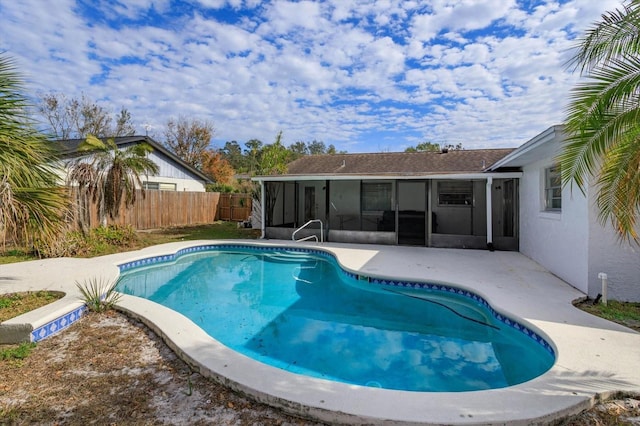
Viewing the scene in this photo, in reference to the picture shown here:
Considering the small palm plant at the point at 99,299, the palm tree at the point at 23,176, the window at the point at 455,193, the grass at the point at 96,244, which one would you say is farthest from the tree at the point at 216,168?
the palm tree at the point at 23,176

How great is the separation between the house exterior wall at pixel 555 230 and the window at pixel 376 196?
6218 mm

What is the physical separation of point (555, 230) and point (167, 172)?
62.8ft

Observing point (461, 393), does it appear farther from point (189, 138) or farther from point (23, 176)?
point (189, 138)

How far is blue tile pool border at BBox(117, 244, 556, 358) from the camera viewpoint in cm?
493

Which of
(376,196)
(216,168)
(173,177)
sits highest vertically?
(216,168)

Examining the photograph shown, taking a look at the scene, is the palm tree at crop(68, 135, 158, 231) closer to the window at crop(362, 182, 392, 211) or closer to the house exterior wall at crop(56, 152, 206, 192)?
the house exterior wall at crop(56, 152, 206, 192)

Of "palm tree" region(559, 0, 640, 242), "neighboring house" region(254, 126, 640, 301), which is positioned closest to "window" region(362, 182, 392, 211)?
"neighboring house" region(254, 126, 640, 301)

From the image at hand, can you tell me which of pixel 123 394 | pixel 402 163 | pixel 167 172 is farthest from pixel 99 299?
pixel 167 172

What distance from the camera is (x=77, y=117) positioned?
30.6 m

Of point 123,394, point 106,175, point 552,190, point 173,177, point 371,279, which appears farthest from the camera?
point 173,177

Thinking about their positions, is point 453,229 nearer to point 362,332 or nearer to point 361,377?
point 362,332

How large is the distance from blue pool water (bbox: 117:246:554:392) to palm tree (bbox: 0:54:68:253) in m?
2.84

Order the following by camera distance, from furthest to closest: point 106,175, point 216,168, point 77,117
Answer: point 216,168
point 77,117
point 106,175

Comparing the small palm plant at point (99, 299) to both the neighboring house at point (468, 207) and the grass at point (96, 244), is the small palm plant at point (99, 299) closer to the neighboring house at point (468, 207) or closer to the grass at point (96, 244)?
the grass at point (96, 244)
